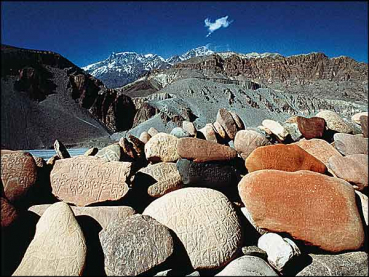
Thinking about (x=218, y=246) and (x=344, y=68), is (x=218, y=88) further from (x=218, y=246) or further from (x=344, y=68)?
(x=218, y=246)

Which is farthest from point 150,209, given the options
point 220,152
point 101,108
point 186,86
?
point 186,86

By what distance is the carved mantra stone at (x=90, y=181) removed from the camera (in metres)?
2.12

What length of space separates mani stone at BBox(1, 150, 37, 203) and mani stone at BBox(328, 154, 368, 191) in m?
2.45

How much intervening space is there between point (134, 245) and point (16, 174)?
39.5 inches

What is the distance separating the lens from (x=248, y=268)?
5.38ft

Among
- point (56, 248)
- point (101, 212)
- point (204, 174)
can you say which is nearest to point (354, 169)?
point (204, 174)

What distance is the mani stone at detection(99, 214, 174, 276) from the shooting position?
5.27ft

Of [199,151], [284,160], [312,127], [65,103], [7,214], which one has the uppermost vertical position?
[65,103]

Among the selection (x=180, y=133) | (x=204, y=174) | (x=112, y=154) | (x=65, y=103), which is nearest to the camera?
(x=204, y=174)

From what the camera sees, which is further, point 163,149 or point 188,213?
point 163,149

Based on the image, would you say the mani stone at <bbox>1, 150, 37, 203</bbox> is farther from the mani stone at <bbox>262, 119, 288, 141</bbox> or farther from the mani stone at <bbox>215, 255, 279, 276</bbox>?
the mani stone at <bbox>262, 119, 288, 141</bbox>

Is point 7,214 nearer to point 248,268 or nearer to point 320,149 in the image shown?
point 248,268

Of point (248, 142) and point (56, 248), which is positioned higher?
point (248, 142)

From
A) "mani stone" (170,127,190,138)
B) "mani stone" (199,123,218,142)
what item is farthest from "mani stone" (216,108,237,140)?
"mani stone" (170,127,190,138)
